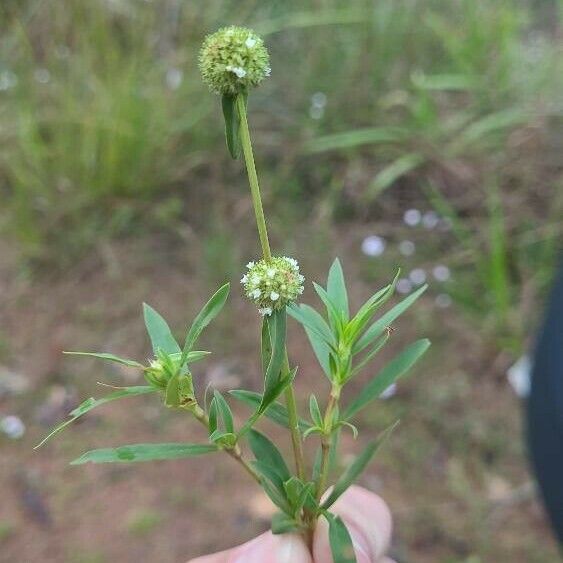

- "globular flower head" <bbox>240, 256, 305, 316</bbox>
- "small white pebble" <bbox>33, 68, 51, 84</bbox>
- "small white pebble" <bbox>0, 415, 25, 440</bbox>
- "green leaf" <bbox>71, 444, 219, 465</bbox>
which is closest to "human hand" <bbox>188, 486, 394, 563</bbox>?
"green leaf" <bbox>71, 444, 219, 465</bbox>

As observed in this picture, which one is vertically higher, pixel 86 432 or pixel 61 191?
pixel 61 191

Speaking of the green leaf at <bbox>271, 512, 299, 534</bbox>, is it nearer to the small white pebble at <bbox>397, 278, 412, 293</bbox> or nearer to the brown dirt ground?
the brown dirt ground

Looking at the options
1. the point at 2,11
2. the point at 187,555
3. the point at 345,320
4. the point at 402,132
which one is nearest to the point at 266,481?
the point at 345,320

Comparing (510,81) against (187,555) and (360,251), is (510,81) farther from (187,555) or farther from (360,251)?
→ (187,555)

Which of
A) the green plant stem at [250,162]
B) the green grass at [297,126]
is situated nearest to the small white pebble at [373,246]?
the green grass at [297,126]

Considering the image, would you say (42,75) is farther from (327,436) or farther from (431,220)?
(327,436)


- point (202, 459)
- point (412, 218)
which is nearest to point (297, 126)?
point (412, 218)
